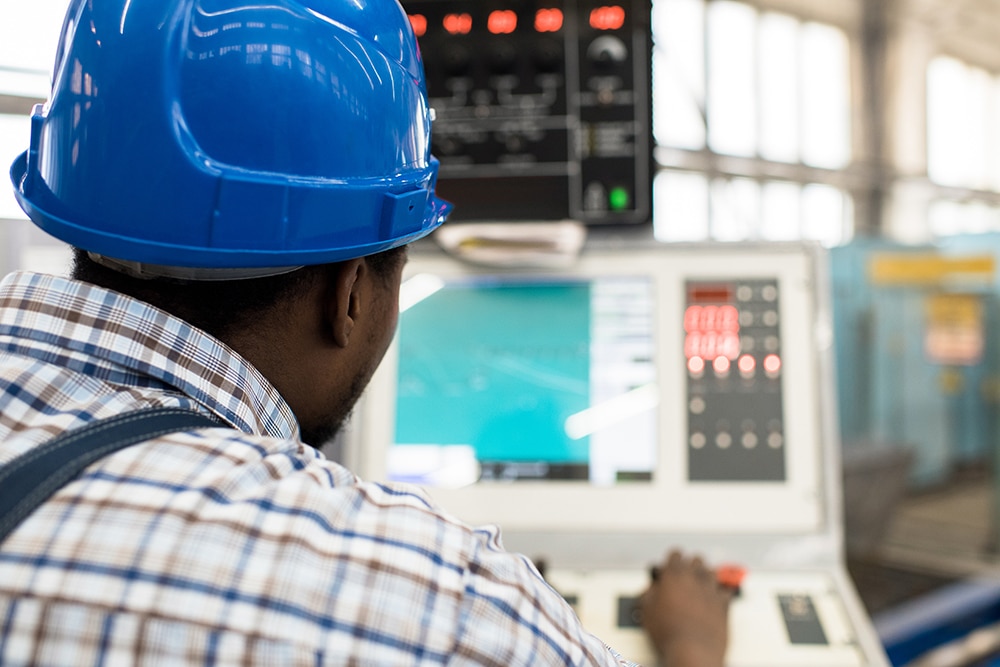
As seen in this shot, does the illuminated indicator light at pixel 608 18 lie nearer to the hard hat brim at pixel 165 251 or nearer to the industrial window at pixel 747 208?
the hard hat brim at pixel 165 251

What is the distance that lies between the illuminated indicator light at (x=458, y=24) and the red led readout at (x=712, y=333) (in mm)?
650

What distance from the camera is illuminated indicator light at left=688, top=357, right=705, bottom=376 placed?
1.39 metres

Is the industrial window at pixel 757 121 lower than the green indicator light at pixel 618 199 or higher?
higher

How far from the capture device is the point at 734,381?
1388 mm

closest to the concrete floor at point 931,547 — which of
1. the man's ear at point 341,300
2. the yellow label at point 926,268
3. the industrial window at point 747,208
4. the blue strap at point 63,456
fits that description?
the yellow label at point 926,268

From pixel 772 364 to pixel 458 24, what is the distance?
823mm

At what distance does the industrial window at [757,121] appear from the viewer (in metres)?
5.39

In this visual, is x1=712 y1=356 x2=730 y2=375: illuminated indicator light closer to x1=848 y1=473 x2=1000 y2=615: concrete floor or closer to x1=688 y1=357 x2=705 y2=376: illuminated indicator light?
x1=688 y1=357 x2=705 y2=376: illuminated indicator light

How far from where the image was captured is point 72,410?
0.51m

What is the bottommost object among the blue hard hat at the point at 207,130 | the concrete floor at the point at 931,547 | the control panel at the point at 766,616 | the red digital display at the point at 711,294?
the concrete floor at the point at 931,547

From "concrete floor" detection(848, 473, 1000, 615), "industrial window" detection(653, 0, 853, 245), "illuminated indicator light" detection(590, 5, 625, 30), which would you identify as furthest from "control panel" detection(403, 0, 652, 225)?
"industrial window" detection(653, 0, 853, 245)

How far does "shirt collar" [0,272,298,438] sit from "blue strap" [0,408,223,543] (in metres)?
0.06

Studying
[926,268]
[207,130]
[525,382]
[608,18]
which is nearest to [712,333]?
[525,382]

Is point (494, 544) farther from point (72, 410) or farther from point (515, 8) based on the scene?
point (515, 8)
